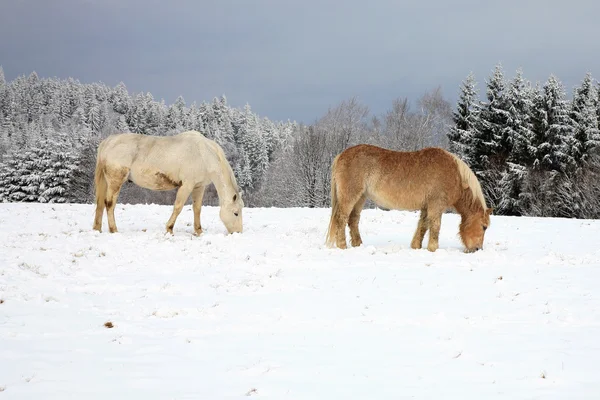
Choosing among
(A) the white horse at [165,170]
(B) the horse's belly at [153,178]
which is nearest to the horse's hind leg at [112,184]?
(A) the white horse at [165,170]

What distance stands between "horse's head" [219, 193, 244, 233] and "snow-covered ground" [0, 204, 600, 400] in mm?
1260

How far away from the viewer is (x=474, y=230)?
987cm

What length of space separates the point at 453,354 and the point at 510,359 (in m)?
0.47

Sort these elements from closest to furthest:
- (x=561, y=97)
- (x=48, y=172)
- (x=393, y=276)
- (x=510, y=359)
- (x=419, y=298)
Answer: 1. (x=510, y=359)
2. (x=419, y=298)
3. (x=393, y=276)
4. (x=561, y=97)
5. (x=48, y=172)

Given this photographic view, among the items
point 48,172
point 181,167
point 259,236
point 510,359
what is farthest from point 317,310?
point 48,172

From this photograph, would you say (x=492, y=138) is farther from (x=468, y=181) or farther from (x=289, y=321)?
(x=289, y=321)

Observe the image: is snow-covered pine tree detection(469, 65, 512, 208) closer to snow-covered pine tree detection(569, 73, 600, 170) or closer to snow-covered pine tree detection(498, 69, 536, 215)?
snow-covered pine tree detection(498, 69, 536, 215)

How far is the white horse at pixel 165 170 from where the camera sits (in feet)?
38.2

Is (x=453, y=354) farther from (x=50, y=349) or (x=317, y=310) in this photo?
(x=50, y=349)

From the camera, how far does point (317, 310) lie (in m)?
5.89

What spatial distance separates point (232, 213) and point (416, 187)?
449 centimetres

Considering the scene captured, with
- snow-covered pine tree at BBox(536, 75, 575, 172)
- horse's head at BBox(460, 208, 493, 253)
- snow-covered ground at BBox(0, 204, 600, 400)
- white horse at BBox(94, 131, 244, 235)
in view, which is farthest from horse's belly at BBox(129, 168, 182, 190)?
snow-covered pine tree at BBox(536, 75, 575, 172)

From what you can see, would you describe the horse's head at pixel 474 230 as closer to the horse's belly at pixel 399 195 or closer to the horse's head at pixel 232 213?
the horse's belly at pixel 399 195

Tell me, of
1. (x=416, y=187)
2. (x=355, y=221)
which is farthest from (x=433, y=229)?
(x=355, y=221)
